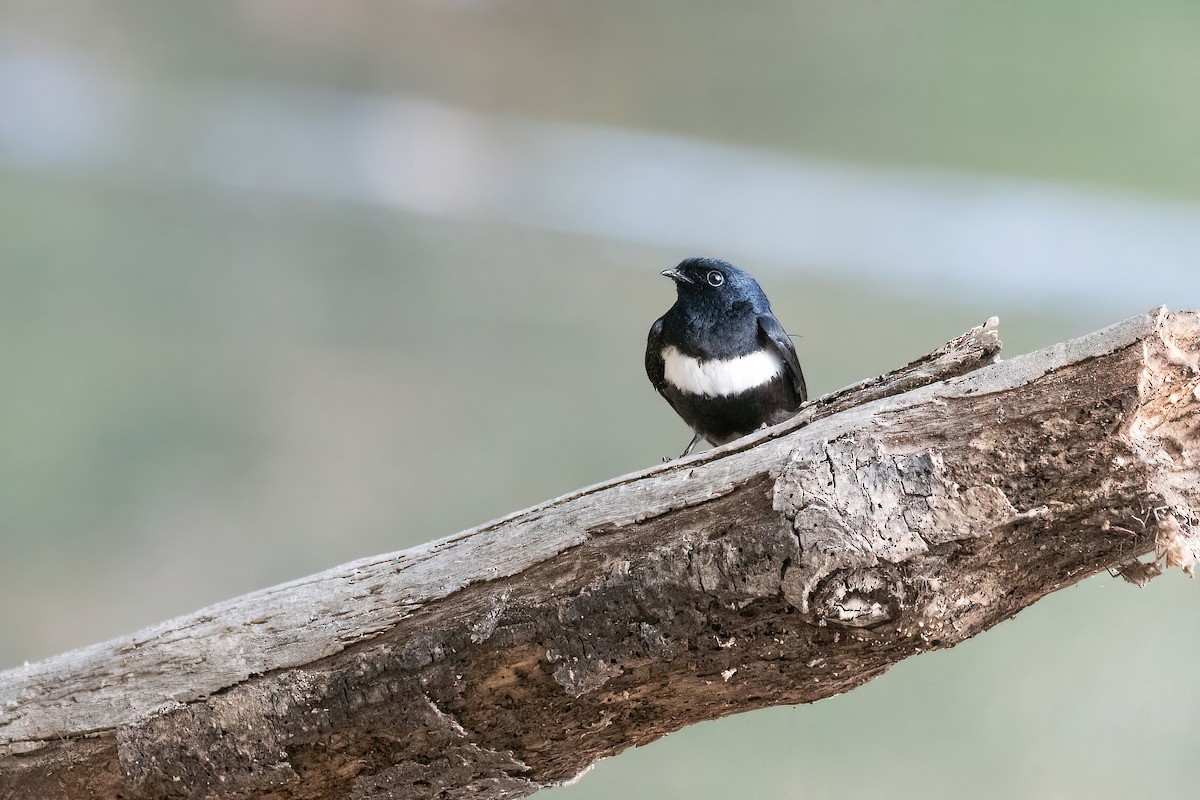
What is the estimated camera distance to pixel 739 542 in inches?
63.1

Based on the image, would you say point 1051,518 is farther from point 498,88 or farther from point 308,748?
point 498,88

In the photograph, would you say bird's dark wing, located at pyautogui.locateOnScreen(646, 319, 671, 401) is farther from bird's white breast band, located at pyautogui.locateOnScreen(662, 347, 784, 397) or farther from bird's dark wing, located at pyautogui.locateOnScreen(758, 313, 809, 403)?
bird's dark wing, located at pyautogui.locateOnScreen(758, 313, 809, 403)

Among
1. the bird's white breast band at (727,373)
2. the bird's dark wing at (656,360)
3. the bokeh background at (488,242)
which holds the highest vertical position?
the bokeh background at (488,242)

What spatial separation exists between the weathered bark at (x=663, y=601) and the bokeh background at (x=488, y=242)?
2.89m

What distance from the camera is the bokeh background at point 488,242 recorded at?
17.9ft

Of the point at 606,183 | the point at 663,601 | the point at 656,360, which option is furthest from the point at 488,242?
the point at 663,601

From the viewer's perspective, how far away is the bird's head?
2924mm

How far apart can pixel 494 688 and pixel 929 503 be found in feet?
2.39

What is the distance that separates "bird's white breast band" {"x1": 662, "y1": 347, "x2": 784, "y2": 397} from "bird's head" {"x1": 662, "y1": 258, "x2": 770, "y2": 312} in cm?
15

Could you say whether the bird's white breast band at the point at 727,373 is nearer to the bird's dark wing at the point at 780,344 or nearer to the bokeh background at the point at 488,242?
the bird's dark wing at the point at 780,344

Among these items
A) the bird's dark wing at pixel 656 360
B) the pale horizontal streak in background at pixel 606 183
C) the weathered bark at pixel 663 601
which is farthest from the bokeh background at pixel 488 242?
the weathered bark at pixel 663 601

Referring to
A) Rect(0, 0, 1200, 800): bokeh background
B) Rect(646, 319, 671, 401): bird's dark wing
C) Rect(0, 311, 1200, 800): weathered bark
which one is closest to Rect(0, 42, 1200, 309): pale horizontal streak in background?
Rect(0, 0, 1200, 800): bokeh background

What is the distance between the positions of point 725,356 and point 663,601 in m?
1.29

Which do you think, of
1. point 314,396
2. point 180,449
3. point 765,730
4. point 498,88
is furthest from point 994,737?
point 498,88
